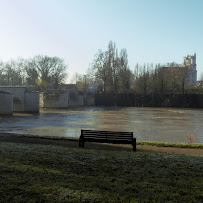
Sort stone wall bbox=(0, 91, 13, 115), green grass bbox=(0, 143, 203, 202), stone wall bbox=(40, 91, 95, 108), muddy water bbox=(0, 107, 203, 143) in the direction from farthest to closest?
stone wall bbox=(40, 91, 95, 108) < stone wall bbox=(0, 91, 13, 115) < muddy water bbox=(0, 107, 203, 143) < green grass bbox=(0, 143, 203, 202)

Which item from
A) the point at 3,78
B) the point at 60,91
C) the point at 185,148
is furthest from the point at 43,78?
the point at 185,148

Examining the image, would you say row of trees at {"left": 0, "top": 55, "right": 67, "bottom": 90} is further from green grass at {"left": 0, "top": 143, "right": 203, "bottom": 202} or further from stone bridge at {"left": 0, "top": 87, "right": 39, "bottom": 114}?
green grass at {"left": 0, "top": 143, "right": 203, "bottom": 202}

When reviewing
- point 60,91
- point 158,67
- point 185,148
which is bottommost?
point 185,148

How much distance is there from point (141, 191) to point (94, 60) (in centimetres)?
7208

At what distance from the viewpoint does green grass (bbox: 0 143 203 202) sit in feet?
17.1

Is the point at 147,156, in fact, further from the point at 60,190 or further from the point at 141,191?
the point at 60,190

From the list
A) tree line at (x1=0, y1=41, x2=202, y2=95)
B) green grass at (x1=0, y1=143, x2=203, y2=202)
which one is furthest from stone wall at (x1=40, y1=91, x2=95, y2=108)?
green grass at (x1=0, y1=143, x2=203, y2=202)

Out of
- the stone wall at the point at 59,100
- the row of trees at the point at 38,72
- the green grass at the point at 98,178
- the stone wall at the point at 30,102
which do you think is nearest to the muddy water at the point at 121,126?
the green grass at the point at 98,178

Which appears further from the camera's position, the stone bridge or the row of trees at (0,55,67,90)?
the row of trees at (0,55,67,90)

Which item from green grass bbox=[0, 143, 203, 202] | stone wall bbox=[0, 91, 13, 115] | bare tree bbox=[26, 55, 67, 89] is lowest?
green grass bbox=[0, 143, 203, 202]

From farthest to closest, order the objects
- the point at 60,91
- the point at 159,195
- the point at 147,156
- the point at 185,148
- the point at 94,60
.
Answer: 1. the point at 94,60
2. the point at 60,91
3. the point at 185,148
4. the point at 147,156
5. the point at 159,195

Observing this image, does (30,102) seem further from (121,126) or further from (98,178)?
(98,178)

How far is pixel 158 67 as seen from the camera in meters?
82.0

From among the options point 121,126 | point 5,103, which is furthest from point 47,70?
point 121,126
